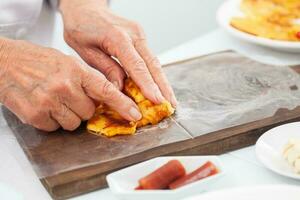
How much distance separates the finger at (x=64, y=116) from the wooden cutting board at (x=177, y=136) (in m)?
0.03

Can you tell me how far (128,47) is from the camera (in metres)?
1.39

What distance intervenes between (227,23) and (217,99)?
1.60ft

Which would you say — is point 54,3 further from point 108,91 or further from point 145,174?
point 145,174

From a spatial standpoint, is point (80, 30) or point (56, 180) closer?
point (56, 180)

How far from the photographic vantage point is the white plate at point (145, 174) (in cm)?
100

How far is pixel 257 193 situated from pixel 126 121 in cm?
42

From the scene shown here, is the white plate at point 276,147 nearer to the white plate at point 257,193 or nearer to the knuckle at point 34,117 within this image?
the white plate at point 257,193

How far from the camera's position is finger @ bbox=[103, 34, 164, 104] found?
1332mm

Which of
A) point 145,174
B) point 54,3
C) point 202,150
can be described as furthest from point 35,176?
point 54,3

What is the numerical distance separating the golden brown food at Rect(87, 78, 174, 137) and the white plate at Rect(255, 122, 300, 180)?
25cm

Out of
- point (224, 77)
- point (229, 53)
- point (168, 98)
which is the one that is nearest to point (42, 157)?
point (168, 98)

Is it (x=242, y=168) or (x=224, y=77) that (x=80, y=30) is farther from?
(x=242, y=168)

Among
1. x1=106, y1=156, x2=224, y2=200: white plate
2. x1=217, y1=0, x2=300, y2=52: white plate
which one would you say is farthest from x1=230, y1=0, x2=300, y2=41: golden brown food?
x1=106, y1=156, x2=224, y2=200: white plate

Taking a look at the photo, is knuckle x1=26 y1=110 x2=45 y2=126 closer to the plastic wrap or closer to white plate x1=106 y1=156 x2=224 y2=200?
the plastic wrap
